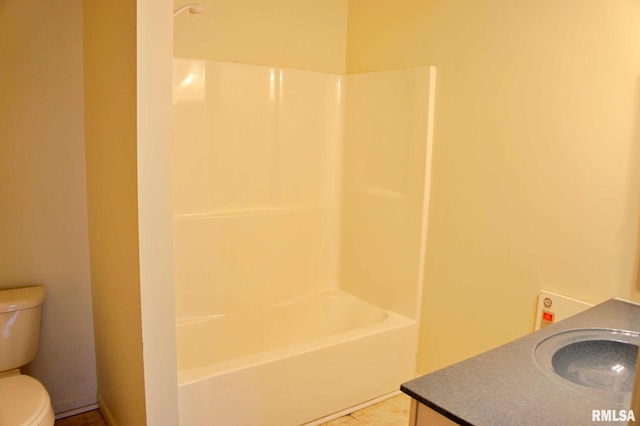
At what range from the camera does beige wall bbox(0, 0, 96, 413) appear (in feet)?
6.91

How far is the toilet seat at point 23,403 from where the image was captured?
164 cm

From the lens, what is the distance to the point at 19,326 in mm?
2023

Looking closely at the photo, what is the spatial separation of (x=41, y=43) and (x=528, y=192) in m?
2.36

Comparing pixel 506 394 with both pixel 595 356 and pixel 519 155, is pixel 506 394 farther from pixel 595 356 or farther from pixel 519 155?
pixel 519 155

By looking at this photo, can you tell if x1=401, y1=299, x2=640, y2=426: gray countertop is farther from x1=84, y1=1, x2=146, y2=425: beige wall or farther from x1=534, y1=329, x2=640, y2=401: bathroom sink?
x1=84, y1=1, x2=146, y2=425: beige wall

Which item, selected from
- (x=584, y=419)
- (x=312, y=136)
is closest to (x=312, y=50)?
(x=312, y=136)

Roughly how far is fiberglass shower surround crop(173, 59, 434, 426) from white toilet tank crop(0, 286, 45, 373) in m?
0.68

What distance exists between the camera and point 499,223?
223cm

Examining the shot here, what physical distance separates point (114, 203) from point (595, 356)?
6.02 ft

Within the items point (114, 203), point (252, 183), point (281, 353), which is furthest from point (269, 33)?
point (281, 353)

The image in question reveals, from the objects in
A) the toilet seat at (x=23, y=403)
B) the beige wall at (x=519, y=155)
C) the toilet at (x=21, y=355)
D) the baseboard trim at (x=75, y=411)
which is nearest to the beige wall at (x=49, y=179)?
the baseboard trim at (x=75, y=411)

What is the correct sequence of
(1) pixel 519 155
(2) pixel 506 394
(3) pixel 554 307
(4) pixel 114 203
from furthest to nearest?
(1) pixel 519 155
(3) pixel 554 307
(4) pixel 114 203
(2) pixel 506 394

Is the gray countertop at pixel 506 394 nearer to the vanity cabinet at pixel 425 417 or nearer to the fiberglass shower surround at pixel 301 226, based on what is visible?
the vanity cabinet at pixel 425 417

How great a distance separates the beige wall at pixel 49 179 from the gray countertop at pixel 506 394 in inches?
75.6
